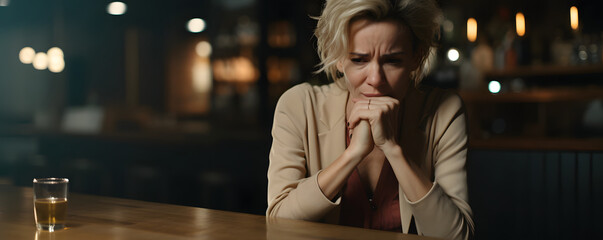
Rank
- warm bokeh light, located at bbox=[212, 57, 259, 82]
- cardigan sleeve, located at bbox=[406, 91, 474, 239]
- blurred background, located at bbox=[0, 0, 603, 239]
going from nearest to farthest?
cardigan sleeve, located at bbox=[406, 91, 474, 239]
blurred background, located at bbox=[0, 0, 603, 239]
warm bokeh light, located at bbox=[212, 57, 259, 82]

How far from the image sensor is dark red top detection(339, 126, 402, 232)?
1476 mm

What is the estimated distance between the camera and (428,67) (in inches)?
63.0

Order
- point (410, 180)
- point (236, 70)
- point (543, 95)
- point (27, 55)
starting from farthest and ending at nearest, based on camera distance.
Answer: point (27, 55)
point (236, 70)
point (543, 95)
point (410, 180)

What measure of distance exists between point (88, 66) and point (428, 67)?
14.7ft

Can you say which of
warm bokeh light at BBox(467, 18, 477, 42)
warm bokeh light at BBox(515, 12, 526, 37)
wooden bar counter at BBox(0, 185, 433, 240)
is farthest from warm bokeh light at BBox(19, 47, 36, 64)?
wooden bar counter at BBox(0, 185, 433, 240)

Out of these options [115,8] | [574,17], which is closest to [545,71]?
[574,17]

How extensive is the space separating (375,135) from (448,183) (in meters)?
0.25

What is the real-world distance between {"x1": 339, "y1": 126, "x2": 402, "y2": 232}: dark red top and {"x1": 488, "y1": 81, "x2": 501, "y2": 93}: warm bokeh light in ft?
9.01

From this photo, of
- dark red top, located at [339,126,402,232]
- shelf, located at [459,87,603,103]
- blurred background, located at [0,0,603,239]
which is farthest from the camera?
blurred background, located at [0,0,603,239]

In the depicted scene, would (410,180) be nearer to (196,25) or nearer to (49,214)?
(49,214)

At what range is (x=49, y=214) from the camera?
1.01 meters

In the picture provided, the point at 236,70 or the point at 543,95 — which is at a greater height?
the point at 236,70

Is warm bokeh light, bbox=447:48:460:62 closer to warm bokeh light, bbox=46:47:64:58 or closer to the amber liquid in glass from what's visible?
the amber liquid in glass

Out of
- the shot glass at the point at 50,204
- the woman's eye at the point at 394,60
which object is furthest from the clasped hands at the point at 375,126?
the shot glass at the point at 50,204
